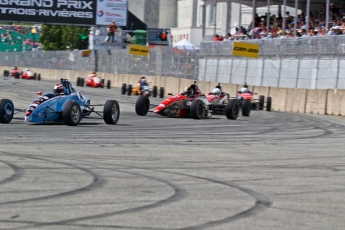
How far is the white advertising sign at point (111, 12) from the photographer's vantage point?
5338 centimetres

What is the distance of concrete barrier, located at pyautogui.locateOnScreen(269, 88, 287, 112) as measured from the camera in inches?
1126

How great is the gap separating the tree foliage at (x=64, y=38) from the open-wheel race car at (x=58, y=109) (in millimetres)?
65568

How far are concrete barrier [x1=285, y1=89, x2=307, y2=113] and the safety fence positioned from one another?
0.90 meters

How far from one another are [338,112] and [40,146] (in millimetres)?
15181

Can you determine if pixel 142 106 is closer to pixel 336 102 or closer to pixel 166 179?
pixel 336 102

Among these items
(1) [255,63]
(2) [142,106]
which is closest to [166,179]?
(2) [142,106]

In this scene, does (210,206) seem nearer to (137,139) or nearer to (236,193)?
(236,193)

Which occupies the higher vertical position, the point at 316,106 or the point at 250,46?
the point at 250,46

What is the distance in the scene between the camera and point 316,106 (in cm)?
2641

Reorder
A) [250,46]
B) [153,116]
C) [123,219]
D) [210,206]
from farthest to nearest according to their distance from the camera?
[250,46], [153,116], [210,206], [123,219]

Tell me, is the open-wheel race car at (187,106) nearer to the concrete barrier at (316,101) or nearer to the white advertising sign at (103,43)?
the concrete barrier at (316,101)

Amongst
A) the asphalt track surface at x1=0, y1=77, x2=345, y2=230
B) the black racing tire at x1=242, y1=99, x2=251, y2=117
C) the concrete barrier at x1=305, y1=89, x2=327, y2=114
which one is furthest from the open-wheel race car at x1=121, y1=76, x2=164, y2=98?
the asphalt track surface at x1=0, y1=77, x2=345, y2=230

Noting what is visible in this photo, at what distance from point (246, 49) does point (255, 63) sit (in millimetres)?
2268

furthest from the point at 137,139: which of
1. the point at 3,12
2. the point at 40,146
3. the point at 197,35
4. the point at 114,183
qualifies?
the point at 197,35
